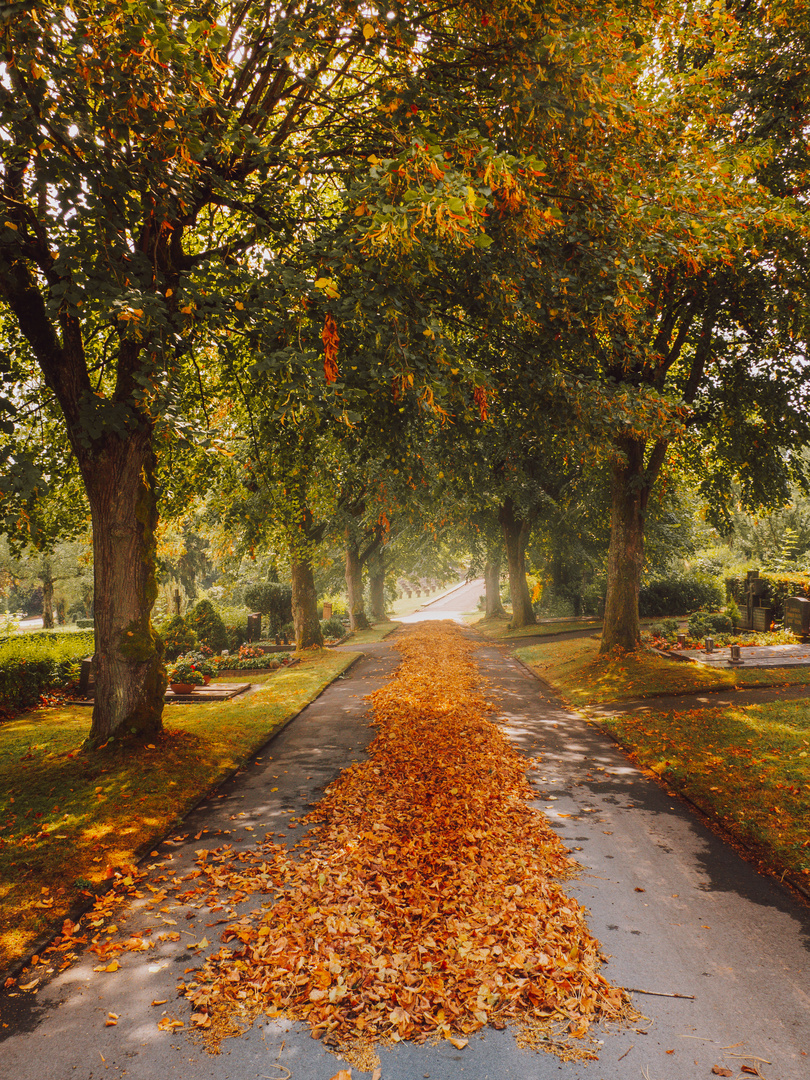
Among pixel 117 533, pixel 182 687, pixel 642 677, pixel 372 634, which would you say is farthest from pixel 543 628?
pixel 117 533

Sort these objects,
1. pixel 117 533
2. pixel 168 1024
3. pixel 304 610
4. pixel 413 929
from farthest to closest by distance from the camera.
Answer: pixel 304 610, pixel 117 533, pixel 413 929, pixel 168 1024

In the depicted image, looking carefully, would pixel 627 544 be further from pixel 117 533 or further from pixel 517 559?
pixel 517 559

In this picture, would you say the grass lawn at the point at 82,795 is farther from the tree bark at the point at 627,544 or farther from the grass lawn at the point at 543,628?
the grass lawn at the point at 543,628

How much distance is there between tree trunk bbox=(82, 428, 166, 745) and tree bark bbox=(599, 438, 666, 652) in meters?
11.0

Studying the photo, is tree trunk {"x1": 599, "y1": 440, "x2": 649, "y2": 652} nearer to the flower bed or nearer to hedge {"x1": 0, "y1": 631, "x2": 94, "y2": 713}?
the flower bed

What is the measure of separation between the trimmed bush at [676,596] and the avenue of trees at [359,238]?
14.5 meters

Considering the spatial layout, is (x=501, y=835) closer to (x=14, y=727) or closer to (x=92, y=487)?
(x=92, y=487)

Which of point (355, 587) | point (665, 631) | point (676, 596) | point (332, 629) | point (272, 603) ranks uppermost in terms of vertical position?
point (355, 587)

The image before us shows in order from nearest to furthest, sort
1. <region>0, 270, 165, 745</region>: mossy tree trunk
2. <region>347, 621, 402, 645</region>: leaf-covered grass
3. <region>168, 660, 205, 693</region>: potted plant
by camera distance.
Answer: <region>0, 270, 165, 745</region>: mossy tree trunk → <region>168, 660, 205, 693</region>: potted plant → <region>347, 621, 402, 645</region>: leaf-covered grass

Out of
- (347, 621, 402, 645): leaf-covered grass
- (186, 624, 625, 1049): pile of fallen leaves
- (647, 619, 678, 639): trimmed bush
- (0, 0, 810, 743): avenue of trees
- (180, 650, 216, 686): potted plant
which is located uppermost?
(0, 0, 810, 743): avenue of trees

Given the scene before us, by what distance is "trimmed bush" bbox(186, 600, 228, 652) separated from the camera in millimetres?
20234

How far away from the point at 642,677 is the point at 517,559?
13893mm

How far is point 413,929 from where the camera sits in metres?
4.25

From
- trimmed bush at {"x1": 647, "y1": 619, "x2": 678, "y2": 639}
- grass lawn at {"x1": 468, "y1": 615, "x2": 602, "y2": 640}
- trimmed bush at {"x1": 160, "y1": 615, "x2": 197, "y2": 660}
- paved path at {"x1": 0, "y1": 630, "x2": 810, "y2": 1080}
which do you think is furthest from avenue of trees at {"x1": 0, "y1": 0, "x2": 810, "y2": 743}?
grass lawn at {"x1": 468, "y1": 615, "x2": 602, "y2": 640}
